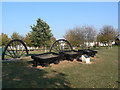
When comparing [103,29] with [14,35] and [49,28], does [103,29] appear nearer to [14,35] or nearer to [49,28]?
[49,28]

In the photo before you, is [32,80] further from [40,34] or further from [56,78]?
[40,34]

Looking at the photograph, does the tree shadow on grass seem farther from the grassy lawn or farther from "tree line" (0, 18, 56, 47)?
"tree line" (0, 18, 56, 47)

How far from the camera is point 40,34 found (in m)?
27.1

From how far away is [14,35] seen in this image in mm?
38656

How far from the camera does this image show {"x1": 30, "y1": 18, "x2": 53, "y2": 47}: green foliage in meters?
27.2

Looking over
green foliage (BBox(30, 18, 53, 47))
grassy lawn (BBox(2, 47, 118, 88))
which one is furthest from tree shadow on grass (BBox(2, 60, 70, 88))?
green foliage (BBox(30, 18, 53, 47))

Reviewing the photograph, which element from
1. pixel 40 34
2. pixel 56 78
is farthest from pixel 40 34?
pixel 56 78

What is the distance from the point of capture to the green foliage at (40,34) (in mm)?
27156

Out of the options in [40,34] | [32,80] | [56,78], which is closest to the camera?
[32,80]

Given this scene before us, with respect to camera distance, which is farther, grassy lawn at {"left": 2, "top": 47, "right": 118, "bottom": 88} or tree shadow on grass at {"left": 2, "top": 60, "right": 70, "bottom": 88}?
grassy lawn at {"left": 2, "top": 47, "right": 118, "bottom": 88}

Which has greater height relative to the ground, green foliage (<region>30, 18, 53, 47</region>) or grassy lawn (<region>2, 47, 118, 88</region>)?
green foliage (<region>30, 18, 53, 47</region>)

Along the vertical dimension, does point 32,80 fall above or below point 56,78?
above

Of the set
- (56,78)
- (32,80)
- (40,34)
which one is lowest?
(56,78)

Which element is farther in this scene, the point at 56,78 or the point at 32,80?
the point at 56,78
